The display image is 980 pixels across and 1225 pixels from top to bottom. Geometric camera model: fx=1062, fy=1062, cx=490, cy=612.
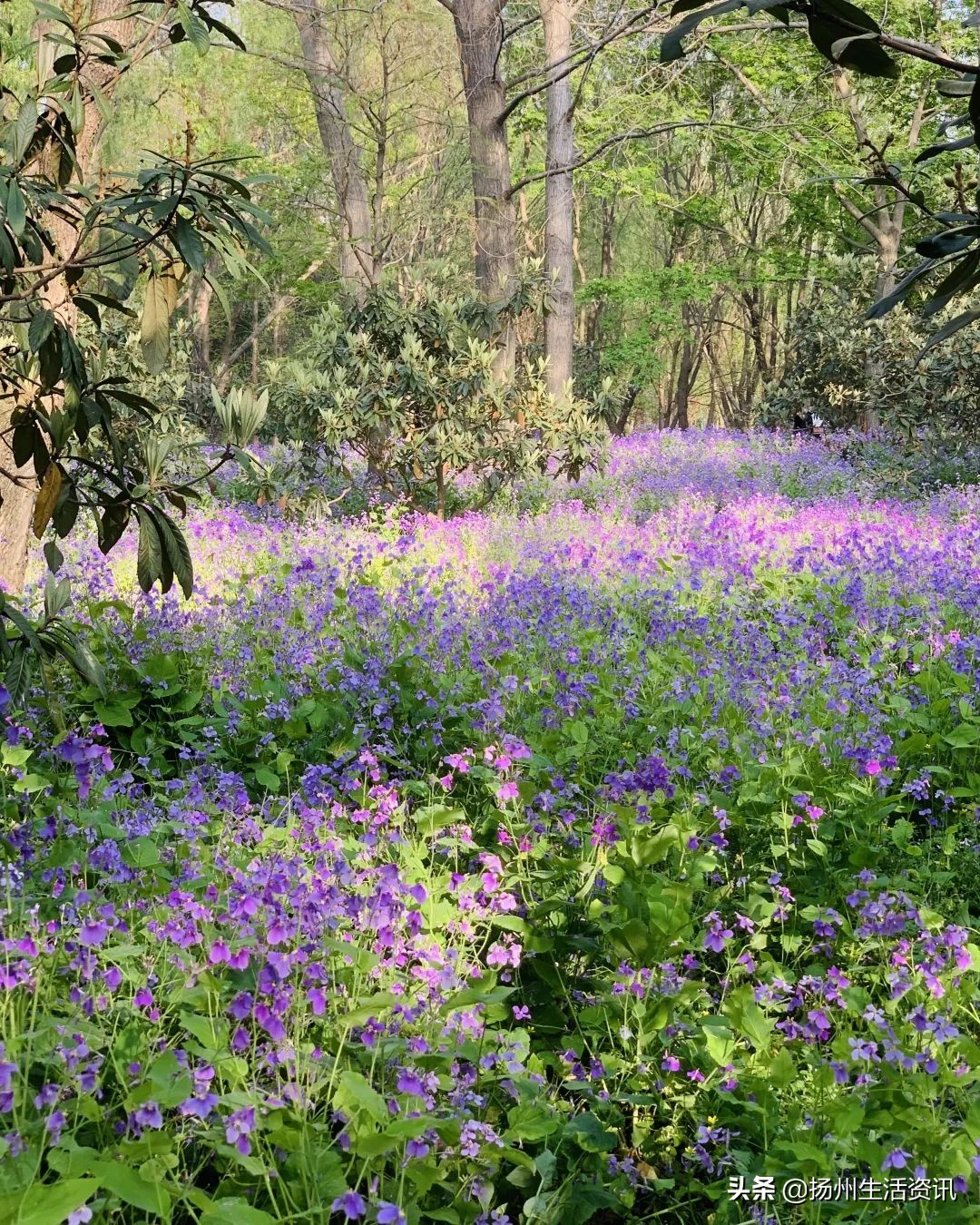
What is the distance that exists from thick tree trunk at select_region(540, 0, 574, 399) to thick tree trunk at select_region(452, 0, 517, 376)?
1324 millimetres

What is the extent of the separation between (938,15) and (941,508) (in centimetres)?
1087

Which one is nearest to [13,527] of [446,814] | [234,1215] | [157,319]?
[157,319]

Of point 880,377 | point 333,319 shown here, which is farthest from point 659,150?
point 333,319

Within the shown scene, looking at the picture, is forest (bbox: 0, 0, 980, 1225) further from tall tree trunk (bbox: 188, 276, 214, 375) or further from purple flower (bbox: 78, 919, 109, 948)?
tall tree trunk (bbox: 188, 276, 214, 375)

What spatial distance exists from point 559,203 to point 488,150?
2.16 meters

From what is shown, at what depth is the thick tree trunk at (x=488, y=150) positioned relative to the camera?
36.1ft

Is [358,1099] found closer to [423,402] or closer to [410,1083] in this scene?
[410,1083]

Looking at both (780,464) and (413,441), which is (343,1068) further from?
(780,464)

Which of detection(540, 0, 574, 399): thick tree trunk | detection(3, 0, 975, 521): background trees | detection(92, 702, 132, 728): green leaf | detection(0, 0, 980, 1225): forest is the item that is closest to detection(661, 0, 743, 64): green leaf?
detection(0, 0, 980, 1225): forest

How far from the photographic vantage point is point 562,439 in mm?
10117

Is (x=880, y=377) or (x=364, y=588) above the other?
(x=880, y=377)

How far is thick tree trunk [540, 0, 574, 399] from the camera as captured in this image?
41.8ft

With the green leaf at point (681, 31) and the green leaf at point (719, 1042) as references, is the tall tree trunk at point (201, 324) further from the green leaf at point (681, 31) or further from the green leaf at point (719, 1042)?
the green leaf at point (681, 31)

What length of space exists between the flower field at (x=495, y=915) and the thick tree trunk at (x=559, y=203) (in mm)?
7681
